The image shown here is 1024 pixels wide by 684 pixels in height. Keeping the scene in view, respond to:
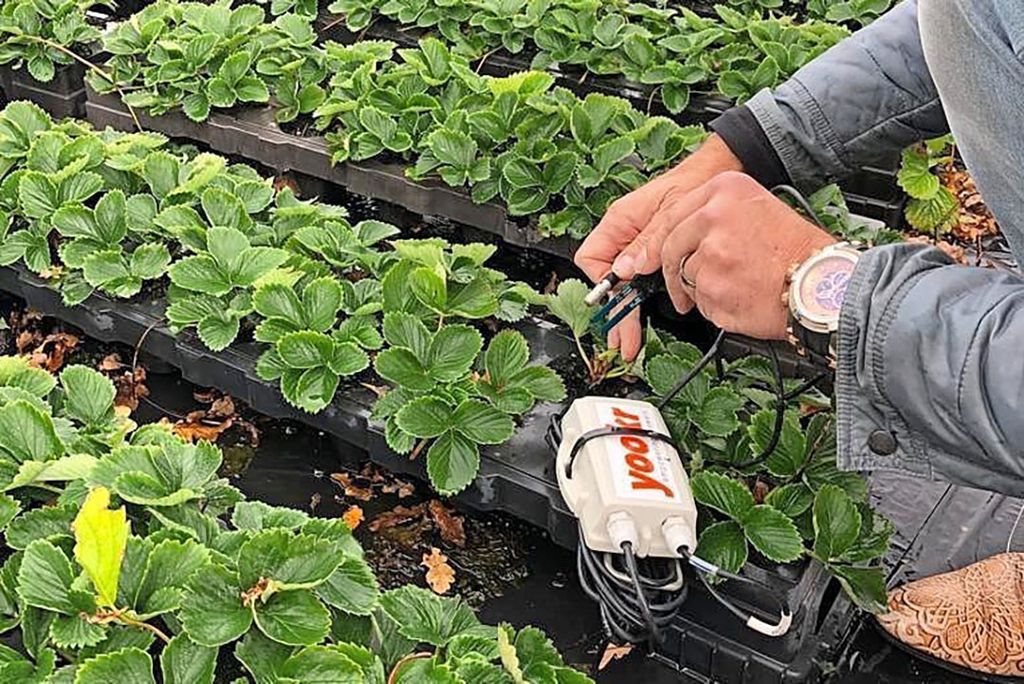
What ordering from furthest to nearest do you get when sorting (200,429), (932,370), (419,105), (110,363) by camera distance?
(419,105), (110,363), (200,429), (932,370)

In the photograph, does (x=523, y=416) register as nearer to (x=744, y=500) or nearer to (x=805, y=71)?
(x=744, y=500)

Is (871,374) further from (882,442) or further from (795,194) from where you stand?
(795,194)

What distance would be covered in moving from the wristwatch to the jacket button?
8cm

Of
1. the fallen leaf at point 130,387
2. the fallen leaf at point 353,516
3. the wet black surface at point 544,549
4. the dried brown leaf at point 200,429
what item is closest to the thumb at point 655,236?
the wet black surface at point 544,549

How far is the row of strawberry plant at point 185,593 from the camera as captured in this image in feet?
3.43

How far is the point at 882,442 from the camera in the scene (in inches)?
44.9

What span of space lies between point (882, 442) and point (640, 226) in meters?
0.46

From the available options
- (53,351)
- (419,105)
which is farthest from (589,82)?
(53,351)

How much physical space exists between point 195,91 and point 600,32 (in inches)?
37.2

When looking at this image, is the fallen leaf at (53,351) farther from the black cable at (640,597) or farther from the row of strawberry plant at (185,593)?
the black cable at (640,597)

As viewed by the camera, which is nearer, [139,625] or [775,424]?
[139,625]

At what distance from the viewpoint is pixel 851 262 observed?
114 centimetres

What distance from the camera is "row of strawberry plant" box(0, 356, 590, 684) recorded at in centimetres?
104

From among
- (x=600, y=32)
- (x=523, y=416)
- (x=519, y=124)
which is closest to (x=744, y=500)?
(x=523, y=416)
